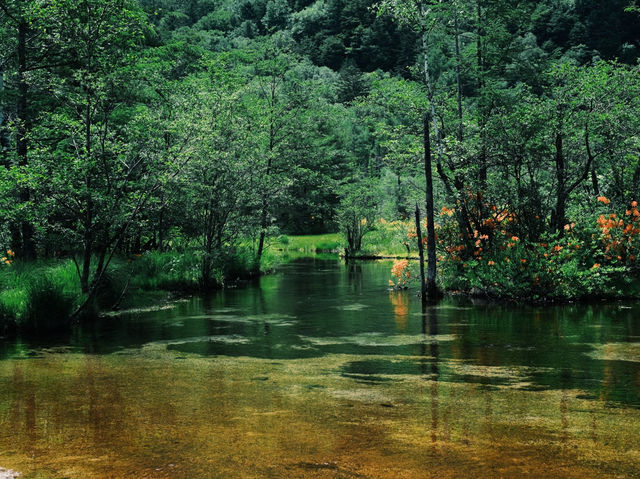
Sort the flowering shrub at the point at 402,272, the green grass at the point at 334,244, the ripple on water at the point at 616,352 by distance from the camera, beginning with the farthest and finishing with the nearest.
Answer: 1. the green grass at the point at 334,244
2. the flowering shrub at the point at 402,272
3. the ripple on water at the point at 616,352

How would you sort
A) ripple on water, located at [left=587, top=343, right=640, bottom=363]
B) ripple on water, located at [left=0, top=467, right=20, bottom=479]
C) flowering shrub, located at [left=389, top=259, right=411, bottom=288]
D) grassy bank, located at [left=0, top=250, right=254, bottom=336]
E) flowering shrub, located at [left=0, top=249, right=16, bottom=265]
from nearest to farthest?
ripple on water, located at [left=0, top=467, right=20, bottom=479] < ripple on water, located at [left=587, top=343, right=640, bottom=363] < grassy bank, located at [left=0, top=250, right=254, bottom=336] < flowering shrub, located at [left=0, top=249, right=16, bottom=265] < flowering shrub, located at [left=389, top=259, right=411, bottom=288]

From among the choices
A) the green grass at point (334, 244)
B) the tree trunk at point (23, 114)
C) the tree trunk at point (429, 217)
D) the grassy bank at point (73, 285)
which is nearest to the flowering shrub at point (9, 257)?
the tree trunk at point (23, 114)

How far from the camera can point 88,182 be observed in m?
12.3

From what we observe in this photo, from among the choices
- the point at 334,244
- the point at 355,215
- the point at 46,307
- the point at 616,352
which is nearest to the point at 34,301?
the point at 46,307

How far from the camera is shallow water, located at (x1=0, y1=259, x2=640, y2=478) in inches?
176

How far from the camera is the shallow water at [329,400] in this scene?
447 cm

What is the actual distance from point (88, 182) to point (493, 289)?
10.4 metres

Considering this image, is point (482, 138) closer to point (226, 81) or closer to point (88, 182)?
point (88, 182)

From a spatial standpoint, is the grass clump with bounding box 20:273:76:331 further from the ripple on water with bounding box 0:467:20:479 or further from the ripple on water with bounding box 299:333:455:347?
the ripple on water with bounding box 0:467:20:479

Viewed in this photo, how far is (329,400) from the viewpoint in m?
6.32

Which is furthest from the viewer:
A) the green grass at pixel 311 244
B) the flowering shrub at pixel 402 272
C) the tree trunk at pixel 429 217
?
the green grass at pixel 311 244

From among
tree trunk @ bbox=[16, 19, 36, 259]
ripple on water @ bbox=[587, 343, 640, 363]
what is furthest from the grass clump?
ripple on water @ bbox=[587, 343, 640, 363]

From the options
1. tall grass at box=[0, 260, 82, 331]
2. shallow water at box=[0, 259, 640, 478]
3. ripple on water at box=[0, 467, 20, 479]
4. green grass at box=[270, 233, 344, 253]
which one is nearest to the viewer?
ripple on water at box=[0, 467, 20, 479]

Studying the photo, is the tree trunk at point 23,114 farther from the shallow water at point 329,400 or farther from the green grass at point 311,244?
the green grass at point 311,244
